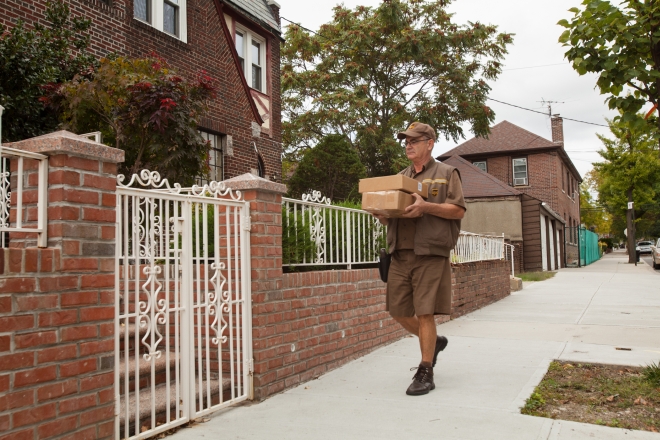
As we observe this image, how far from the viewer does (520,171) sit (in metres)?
31.5

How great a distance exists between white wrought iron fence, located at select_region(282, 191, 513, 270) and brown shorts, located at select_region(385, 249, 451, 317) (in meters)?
1.05

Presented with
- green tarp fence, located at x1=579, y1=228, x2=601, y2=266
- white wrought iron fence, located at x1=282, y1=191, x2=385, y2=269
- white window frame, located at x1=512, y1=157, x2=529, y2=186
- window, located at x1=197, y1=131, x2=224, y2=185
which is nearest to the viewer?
white wrought iron fence, located at x1=282, y1=191, x2=385, y2=269

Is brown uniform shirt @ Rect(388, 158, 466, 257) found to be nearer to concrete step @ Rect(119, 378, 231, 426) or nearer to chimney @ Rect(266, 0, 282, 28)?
concrete step @ Rect(119, 378, 231, 426)

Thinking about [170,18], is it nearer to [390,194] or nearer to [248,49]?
[248,49]

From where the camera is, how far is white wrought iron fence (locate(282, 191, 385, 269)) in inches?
213

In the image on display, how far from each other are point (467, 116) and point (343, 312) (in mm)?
18198

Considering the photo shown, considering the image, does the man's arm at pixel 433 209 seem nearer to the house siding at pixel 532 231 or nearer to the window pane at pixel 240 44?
the window pane at pixel 240 44

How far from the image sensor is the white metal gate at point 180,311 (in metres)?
3.44

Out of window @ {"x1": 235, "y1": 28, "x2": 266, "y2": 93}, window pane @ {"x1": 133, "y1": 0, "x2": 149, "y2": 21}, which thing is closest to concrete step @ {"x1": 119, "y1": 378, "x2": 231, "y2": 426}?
window pane @ {"x1": 133, "y1": 0, "x2": 149, "y2": 21}

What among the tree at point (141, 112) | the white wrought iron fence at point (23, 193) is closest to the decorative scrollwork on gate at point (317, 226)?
the tree at point (141, 112)

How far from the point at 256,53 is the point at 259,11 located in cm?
104

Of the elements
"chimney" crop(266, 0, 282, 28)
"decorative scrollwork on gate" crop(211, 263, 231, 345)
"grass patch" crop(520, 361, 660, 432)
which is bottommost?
"grass patch" crop(520, 361, 660, 432)

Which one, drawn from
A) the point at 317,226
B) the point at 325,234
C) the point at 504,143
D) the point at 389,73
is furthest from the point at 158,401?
the point at 504,143

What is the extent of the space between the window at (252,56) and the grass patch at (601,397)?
432 inches
